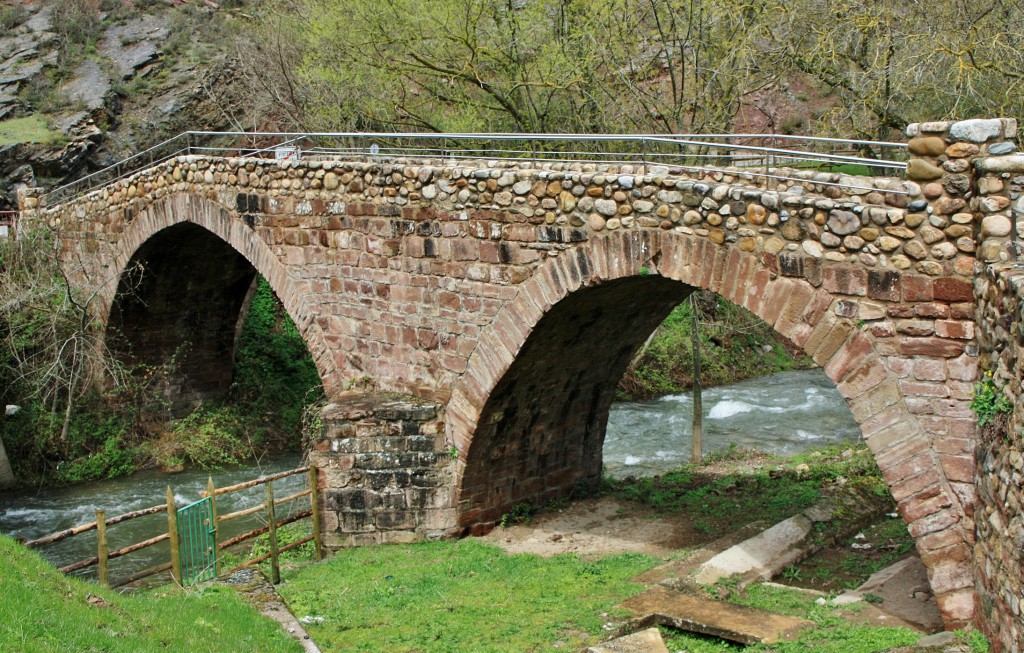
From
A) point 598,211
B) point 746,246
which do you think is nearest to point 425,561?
point 598,211

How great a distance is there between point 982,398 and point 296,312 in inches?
313

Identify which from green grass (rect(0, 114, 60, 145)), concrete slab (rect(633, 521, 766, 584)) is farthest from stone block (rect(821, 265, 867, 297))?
green grass (rect(0, 114, 60, 145))

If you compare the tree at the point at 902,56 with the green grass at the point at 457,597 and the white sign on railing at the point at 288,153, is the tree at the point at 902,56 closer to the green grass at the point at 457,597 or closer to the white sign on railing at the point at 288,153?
the white sign on railing at the point at 288,153

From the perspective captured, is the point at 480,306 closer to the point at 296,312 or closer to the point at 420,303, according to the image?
the point at 420,303

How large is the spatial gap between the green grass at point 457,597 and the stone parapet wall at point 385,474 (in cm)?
25

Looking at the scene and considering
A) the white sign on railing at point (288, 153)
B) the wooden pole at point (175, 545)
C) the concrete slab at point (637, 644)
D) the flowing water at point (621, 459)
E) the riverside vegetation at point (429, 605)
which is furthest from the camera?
the flowing water at point (621, 459)

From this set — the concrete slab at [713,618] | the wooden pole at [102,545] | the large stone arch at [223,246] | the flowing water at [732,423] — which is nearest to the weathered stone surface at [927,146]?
the concrete slab at [713,618]

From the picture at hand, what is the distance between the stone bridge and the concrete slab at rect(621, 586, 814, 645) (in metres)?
1.08

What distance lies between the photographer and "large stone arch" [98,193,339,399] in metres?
12.0

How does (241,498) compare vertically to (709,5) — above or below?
below

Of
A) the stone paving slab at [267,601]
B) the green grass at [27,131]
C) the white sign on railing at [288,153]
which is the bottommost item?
the stone paving slab at [267,601]

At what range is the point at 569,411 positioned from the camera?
37.9 feet

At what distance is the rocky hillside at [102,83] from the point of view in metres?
23.0

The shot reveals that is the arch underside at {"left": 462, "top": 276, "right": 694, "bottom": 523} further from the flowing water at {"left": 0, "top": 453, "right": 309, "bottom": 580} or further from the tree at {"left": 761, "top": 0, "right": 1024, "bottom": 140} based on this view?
the tree at {"left": 761, "top": 0, "right": 1024, "bottom": 140}
